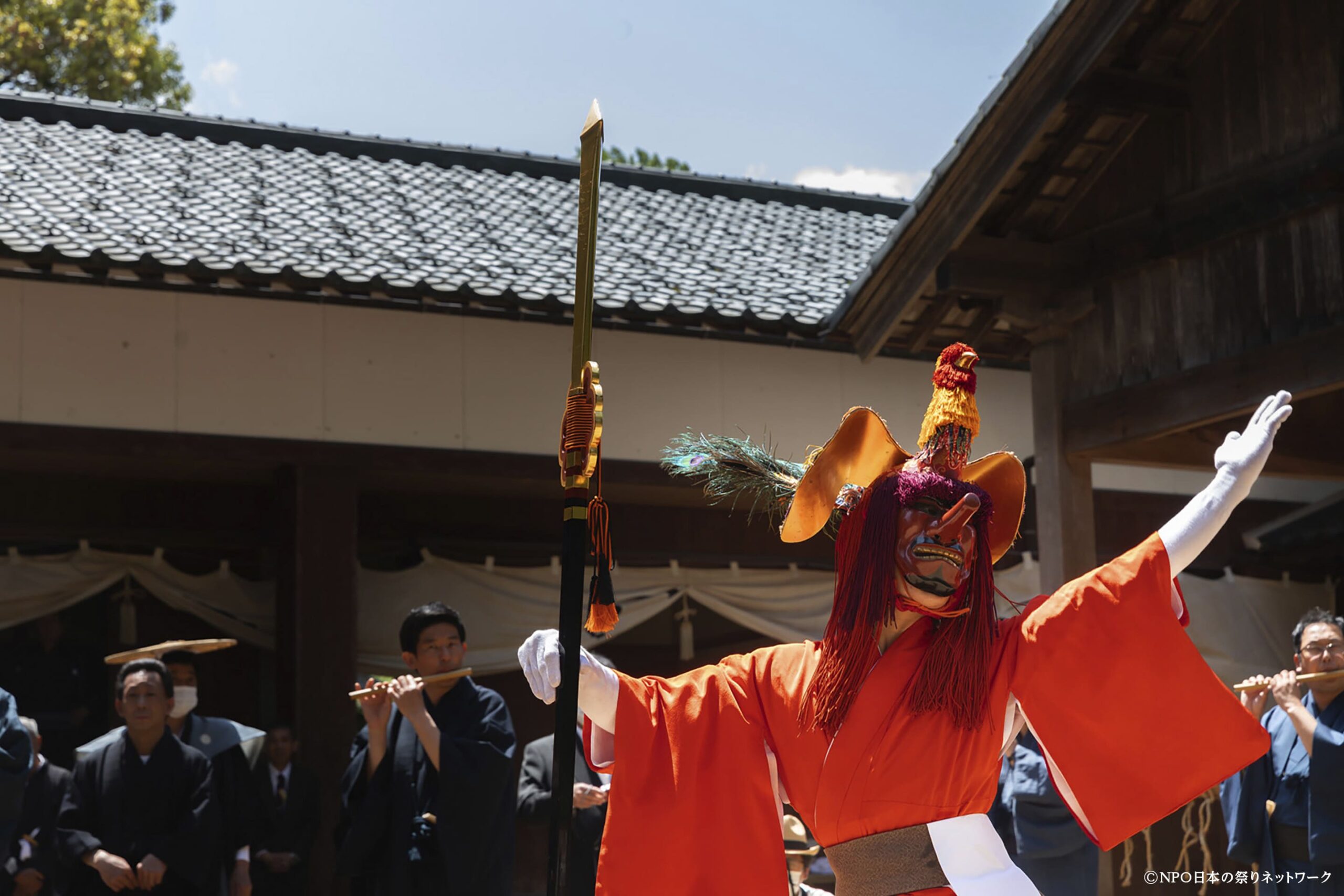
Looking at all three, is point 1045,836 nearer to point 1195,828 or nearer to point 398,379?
point 1195,828

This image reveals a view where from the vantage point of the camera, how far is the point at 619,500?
911 centimetres

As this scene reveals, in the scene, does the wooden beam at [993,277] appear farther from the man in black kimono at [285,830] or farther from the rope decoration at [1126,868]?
the man in black kimono at [285,830]

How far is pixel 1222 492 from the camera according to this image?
3.23 m

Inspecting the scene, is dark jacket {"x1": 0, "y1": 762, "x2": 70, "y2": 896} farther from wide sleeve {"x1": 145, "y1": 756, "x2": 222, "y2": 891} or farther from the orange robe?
the orange robe

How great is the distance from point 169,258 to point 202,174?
2.57m

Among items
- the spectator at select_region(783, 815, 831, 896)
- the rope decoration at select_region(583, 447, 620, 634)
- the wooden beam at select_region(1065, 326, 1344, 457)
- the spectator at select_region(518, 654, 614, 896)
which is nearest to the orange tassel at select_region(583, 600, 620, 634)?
the rope decoration at select_region(583, 447, 620, 634)

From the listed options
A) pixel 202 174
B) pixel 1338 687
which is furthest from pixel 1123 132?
pixel 202 174

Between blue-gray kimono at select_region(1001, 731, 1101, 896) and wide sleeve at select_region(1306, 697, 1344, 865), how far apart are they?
3.69ft

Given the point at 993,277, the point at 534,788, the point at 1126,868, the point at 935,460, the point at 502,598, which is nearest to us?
the point at 935,460

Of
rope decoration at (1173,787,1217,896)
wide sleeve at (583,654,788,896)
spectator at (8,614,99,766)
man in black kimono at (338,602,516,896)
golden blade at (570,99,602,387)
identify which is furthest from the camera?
rope decoration at (1173,787,1217,896)

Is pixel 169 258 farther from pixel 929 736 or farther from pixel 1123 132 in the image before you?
pixel 929 736

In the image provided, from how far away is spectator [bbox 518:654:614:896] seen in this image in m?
5.54

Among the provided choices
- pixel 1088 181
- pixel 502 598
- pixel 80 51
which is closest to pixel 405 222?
pixel 502 598

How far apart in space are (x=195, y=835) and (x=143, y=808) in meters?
0.23
